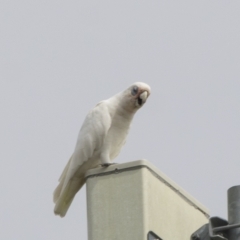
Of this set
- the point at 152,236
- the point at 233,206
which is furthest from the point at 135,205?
the point at 233,206

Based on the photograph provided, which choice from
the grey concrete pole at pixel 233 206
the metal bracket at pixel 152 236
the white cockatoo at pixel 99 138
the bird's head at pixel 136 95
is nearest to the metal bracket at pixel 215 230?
the grey concrete pole at pixel 233 206

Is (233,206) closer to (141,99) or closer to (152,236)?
(152,236)

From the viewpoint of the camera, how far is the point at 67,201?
31.2 ft

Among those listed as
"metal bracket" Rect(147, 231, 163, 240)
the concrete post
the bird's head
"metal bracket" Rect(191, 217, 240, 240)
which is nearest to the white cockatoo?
the bird's head

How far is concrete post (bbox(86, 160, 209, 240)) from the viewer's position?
6801mm

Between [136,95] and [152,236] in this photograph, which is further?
[136,95]

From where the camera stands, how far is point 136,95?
32.2 ft

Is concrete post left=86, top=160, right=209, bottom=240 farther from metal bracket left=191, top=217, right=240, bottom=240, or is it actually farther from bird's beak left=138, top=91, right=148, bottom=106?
bird's beak left=138, top=91, right=148, bottom=106

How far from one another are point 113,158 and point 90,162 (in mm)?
677

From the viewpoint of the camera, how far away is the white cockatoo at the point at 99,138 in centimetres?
937

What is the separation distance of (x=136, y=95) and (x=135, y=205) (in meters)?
3.11

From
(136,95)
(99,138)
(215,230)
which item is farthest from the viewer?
(136,95)

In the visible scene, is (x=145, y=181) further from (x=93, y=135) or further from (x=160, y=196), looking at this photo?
(x=93, y=135)

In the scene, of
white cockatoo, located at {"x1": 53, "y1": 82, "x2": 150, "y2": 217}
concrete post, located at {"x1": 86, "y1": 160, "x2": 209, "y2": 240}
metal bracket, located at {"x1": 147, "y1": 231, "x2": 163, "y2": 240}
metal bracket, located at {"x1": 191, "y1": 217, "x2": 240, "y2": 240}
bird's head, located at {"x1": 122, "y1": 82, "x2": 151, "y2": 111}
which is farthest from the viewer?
bird's head, located at {"x1": 122, "y1": 82, "x2": 151, "y2": 111}
